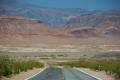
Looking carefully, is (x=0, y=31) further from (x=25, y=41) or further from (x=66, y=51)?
(x=66, y=51)

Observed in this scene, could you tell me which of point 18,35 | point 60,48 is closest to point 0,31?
point 18,35

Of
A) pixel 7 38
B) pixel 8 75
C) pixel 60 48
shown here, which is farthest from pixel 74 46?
pixel 8 75

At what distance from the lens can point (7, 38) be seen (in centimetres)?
18662

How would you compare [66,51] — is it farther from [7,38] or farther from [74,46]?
[7,38]

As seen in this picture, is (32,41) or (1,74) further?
(32,41)

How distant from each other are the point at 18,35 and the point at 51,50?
3358 centimetres

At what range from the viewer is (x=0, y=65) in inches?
1414

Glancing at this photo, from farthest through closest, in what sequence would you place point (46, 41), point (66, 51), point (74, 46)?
point (46, 41) < point (74, 46) < point (66, 51)

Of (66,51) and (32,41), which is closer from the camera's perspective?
(66,51)

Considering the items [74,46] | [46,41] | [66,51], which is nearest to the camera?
[66,51]

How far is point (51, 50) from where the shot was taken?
170 meters

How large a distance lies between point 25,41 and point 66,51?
2896 cm

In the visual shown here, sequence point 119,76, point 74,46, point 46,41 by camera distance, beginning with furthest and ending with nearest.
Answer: point 46,41
point 74,46
point 119,76

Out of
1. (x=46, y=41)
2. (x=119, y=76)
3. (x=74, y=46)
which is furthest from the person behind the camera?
(x=46, y=41)
